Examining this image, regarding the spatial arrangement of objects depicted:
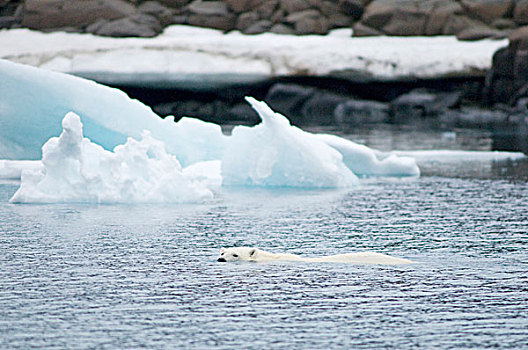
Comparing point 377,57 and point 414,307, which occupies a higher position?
point 377,57

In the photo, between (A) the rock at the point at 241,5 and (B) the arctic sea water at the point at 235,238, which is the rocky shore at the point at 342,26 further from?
(B) the arctic sea water at the point at 235,238

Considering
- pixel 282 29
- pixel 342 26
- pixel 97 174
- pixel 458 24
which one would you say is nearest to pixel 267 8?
pixel 282 29

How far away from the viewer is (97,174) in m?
11.6

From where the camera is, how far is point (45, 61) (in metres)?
36.6

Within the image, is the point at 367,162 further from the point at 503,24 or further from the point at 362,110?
the point at 503,24

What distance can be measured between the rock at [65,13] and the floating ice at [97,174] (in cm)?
3051

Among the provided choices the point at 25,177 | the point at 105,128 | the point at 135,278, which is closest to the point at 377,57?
the point at 105,128

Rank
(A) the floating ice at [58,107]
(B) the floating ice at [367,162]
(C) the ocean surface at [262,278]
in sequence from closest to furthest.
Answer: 1. (C) the ocean surface at [262,278]
2. (A) the floating ice at [58,107]
3. (B) the floating ice at [367,162]

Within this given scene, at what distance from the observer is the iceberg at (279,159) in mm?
13789

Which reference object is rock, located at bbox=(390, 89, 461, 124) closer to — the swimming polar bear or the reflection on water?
the reflection on water

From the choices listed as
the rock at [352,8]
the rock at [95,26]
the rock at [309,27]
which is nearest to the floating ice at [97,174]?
the rock at [95,26]

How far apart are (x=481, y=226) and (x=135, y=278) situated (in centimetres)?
437

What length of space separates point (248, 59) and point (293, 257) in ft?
96.3

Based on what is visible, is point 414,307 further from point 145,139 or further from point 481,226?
point 145,139
